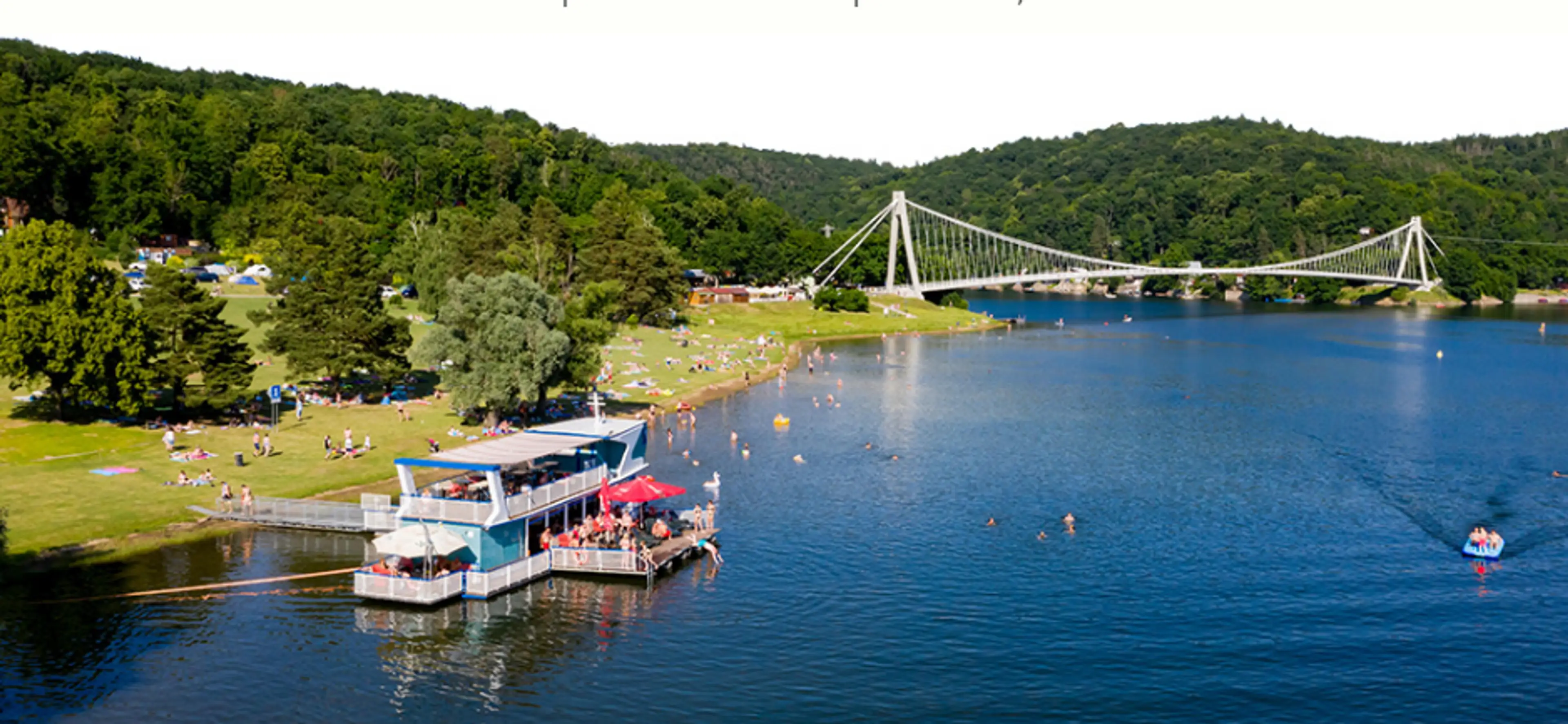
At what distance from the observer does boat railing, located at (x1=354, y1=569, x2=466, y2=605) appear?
42.9 m

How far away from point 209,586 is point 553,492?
12375 millimetres

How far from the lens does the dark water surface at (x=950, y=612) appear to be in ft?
120

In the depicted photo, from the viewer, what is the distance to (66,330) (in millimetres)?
61312

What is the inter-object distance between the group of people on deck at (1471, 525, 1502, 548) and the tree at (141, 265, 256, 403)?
197 ft

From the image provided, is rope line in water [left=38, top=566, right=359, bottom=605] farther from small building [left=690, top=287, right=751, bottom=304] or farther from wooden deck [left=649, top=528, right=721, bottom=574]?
small building [left=690, top=287, right=751, bottom=304]

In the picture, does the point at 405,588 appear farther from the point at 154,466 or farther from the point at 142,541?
the point at 154,466

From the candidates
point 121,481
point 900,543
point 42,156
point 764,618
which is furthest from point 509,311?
point 42,156

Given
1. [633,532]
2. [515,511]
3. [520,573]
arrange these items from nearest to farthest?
[515,511]
[520,573]
[633,532]

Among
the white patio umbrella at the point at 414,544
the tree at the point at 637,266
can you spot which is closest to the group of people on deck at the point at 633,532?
the white patio umbrella at the point at 414,544

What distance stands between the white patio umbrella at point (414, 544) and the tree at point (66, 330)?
89.8 feet

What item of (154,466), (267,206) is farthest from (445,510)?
(267,206)

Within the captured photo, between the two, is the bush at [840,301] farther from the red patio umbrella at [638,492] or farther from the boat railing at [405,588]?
the boat railing at [405,588]

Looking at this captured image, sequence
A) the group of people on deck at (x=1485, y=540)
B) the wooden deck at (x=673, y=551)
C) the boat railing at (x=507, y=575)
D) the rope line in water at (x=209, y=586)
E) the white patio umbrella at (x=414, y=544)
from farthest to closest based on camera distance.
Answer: the group of people on deck at (x=1485, y=540) → the wooden deck at (x=673, y=551) → the boat railing at (x=507, y=575) → the white patio umbrella at (x=414, y=544) → the rope line in water at (x=209, y=586)

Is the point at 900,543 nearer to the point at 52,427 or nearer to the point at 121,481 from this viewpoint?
the point at 121,481
